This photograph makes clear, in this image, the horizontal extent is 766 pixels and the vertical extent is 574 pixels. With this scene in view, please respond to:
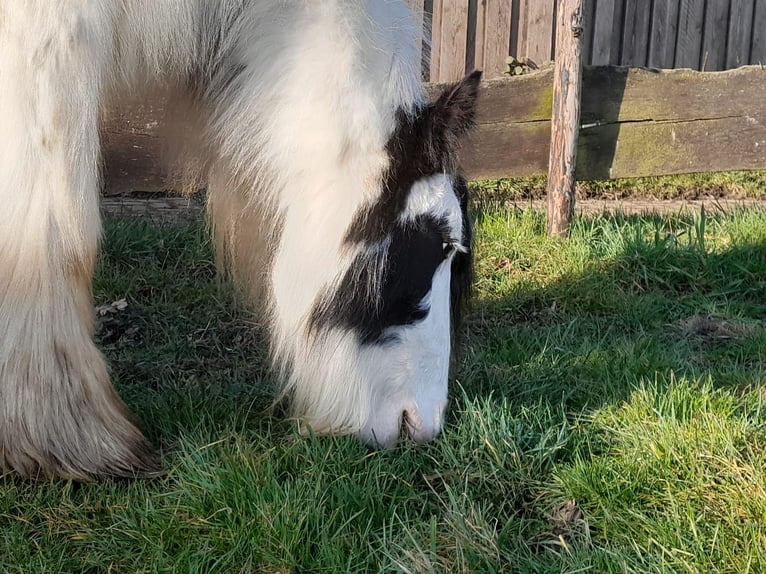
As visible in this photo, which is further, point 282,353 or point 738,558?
point 282,353

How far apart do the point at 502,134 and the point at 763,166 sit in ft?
6.19

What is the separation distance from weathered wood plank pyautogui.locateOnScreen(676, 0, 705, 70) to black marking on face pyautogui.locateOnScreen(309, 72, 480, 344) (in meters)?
6.65

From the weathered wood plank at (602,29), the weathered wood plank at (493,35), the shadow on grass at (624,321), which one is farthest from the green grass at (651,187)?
the weathered wood plank at (602,29)

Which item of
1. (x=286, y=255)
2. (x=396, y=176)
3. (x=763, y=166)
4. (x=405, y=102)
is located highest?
(x=405, y=102)

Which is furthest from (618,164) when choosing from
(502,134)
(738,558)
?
(738,558)

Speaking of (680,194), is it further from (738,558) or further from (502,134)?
(738,558)

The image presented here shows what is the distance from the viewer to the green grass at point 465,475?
7.13ft

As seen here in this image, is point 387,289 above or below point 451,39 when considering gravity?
below

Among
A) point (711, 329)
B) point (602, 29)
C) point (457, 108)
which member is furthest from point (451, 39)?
point (457, 108)

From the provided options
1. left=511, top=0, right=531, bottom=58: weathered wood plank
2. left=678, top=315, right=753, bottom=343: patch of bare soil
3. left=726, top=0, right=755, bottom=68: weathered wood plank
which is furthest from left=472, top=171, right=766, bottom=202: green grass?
left=678, top=315, right=753, bottom=343: patch of bare soil

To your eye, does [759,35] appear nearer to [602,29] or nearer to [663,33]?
[663,33]

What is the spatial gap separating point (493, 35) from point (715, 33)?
2.85 meters

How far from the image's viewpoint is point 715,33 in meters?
8.70

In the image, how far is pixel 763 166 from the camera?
5.95 metres
